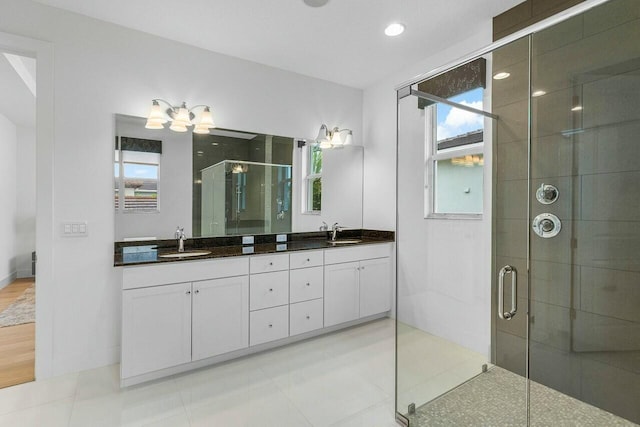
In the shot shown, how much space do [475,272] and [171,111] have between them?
2.89 meters

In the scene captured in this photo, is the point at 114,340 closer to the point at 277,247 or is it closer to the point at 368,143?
the point at 277,247

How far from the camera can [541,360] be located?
214cm

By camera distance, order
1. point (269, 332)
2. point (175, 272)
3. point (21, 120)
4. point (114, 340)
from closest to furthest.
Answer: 1. point (175, 272)
2. point (114, 340)
3. point (269, 332)
4. point (21, 120)

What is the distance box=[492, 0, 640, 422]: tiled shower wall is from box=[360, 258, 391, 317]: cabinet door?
4.48 feet

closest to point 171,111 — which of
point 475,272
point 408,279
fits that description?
point 408,279

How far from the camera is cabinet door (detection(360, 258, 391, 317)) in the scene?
3.34 metres

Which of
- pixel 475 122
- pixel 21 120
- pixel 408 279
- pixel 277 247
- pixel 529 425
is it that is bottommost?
pixel 529 425

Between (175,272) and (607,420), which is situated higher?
(175,272)

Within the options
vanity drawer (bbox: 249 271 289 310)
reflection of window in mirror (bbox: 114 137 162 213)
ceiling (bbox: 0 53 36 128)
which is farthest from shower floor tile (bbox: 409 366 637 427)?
ceiling (bbox: 0 53 36 128)

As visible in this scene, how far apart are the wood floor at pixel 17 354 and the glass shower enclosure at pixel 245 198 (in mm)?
1605

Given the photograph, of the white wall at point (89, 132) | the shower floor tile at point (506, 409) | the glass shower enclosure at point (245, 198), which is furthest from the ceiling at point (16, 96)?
the shower floor tile at point (506, 409)

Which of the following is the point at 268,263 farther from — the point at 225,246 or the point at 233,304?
the point at 225,246

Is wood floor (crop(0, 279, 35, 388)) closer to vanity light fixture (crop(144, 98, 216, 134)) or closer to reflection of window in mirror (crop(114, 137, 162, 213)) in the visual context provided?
reflection of window in mirror (crop(114, 137, 162, 213))

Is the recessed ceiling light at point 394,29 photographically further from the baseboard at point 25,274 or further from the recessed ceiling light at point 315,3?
the baseboard at point 25,274
